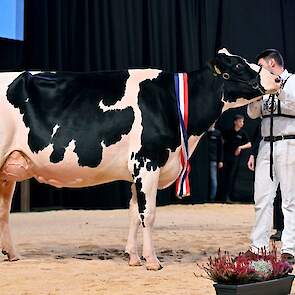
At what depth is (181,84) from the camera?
4930mm

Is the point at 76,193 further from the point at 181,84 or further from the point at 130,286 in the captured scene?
the point at 130,286

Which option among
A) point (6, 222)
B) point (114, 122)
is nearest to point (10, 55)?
point (6, 222)

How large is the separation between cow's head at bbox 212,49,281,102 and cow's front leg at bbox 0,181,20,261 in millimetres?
1727

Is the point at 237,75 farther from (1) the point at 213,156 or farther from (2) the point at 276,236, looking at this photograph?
(1) the point at 213,156

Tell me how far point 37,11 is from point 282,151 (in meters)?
5.46

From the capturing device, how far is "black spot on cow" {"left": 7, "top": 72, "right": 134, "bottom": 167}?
478cm

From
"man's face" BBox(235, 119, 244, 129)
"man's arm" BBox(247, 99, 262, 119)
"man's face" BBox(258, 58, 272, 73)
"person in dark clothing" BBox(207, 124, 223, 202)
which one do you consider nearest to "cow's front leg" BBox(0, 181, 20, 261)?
"man's arm" BBox(247, 99, 262, 119)

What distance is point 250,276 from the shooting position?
3.39 meters

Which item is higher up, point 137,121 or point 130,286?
point 137,121

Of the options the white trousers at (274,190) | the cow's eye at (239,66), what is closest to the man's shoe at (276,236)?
the white trousers at (274,190)

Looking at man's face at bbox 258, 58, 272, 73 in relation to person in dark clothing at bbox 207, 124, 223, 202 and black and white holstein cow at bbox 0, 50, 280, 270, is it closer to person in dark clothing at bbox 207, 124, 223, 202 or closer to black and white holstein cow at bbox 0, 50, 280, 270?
black and white holstein cow at bbox 0, 50, 280, 270

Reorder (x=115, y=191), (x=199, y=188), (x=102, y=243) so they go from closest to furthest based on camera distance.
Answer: (x=102, y=243) → (x=115, y=191) → (x=199, y=188)

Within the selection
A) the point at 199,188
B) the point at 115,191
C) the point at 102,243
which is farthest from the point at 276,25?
the point at 102,243

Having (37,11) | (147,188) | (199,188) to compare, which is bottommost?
(199,188)
